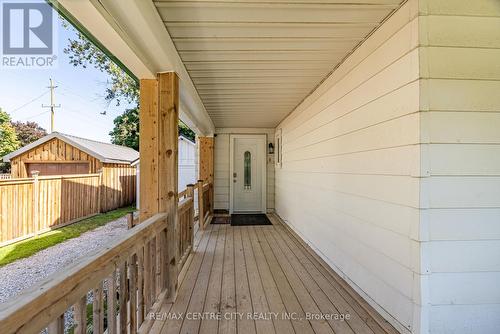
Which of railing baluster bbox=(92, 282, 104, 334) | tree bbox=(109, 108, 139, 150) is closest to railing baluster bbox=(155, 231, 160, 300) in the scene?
railing baluster bbox=(92, 282, 104, 334)

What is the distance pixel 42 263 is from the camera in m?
4.28

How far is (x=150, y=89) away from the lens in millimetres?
2336

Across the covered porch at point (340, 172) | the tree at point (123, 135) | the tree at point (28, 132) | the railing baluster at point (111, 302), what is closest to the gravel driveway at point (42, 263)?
the covered porch at point (340, 172)

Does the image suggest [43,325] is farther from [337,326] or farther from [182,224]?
[182,224]

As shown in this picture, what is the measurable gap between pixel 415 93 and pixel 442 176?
541 mm

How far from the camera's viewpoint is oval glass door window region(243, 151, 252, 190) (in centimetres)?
702

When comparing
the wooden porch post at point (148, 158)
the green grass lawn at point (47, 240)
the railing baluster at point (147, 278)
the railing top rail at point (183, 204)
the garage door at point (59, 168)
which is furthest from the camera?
the garage door at point (59, 168)

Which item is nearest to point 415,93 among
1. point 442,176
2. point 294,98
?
point 442,176

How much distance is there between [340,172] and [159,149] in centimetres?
188

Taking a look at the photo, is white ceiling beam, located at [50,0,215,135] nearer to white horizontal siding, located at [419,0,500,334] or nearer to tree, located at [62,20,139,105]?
white horizontal siding, located at [419,0,500,334]

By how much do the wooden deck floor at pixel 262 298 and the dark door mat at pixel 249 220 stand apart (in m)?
1.91

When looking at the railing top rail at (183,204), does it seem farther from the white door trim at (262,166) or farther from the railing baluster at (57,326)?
the white door trim at (262,166)

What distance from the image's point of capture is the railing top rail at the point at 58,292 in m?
0.75

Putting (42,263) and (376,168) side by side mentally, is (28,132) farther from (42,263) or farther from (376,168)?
(376,168)
